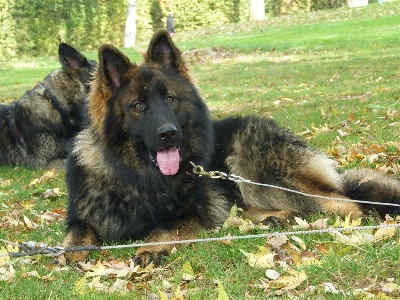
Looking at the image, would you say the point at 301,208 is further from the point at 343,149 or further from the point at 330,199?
the point at 343,149

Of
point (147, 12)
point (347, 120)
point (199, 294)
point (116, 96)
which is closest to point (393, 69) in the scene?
point (347, 120)

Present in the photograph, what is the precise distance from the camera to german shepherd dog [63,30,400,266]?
4758 millimetres

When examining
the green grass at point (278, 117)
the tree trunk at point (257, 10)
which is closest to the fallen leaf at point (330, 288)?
the green grass at point (278, 117)

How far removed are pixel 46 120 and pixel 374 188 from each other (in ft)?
20.9

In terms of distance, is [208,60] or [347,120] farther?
[208,60]

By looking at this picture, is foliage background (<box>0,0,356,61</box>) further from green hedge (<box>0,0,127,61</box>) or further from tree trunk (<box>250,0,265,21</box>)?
tree trunk (<box>250,0,265,21</box>)

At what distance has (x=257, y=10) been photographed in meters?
35.2

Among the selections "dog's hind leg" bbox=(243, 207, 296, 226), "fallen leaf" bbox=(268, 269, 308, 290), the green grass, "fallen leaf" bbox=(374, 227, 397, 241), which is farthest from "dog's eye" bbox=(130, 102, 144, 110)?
"fallen leaf" bbox=(374, 227, 397, 241)

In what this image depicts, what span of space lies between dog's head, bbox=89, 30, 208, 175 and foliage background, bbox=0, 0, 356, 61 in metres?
25.1

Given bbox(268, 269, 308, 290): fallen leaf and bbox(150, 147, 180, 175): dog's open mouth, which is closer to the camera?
bbox(268, 269, 308, 290): fallen leaf

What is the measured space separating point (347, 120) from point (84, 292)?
22.0 ft

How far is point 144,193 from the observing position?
16.3 feet

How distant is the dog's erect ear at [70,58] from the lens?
8.42 metres

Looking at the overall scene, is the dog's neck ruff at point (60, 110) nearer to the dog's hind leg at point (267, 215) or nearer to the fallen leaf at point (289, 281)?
the dog's hind leg at point (267, 215)
